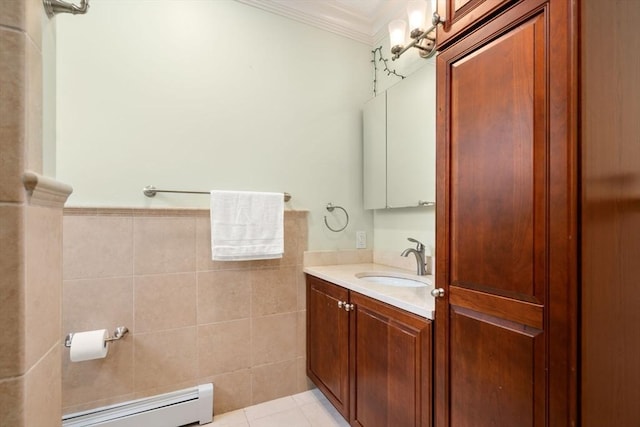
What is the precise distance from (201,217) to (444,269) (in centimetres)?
130

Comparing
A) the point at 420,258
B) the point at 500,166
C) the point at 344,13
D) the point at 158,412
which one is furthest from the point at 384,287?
the point at 344,13

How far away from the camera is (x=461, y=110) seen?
2.92 feet

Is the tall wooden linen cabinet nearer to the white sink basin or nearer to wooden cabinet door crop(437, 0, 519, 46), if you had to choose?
wooden cabinet door crop(437, 0, 519, 46)

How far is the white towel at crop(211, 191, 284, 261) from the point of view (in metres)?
1.60

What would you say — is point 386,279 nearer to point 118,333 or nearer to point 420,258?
point 420,258

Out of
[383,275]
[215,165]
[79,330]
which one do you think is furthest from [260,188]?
[79,330]

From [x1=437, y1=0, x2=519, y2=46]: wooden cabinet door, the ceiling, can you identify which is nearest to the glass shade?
the ceiling

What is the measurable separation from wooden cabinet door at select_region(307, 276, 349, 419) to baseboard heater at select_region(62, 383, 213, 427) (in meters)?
0.61

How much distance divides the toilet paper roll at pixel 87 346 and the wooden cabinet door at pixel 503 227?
143cm

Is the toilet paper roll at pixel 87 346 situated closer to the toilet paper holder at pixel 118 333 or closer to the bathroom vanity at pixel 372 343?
the toilet paper holder at pixel 118 333

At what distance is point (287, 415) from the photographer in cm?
169

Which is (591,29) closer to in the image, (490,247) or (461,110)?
(461,110)

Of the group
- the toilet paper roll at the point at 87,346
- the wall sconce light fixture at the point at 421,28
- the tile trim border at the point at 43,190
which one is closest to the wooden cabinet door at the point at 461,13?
the wall sconce light fixture at the point at 421,28

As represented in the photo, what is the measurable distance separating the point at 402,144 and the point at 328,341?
1.22 meters
